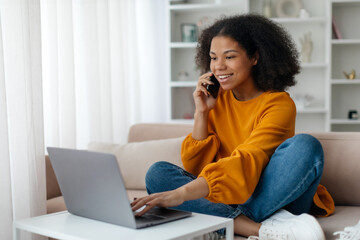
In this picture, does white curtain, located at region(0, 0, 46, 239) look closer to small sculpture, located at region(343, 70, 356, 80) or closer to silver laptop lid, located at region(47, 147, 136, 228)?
silver laptop lid, located at region(47, 147, 136, 228)

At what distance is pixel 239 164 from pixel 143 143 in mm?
887

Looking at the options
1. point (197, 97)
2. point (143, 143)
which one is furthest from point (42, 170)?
point (197, 97)

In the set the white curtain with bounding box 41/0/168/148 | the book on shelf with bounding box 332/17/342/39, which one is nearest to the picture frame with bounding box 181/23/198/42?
the white curtain with bounding box 41/0/168/148

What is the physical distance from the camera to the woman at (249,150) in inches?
56.4

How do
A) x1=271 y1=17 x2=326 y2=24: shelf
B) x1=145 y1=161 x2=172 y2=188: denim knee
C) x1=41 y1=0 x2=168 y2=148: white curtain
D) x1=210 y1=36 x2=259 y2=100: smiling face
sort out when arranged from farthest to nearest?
x1=271 y1=17 x2=326 y2=24: shelf
x1=41 y1=0 x2=168 y2=148: white curtain
x1=210 y1=36 x2=259 y2=100: smiling face
x1=145 y1=161 x2=172 y2=188: denim knee

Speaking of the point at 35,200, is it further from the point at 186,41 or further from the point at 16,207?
the point at 186,41

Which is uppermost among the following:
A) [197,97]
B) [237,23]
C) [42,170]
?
[237,23]

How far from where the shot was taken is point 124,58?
3252mm

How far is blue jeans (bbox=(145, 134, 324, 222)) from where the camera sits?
1507 millimetres

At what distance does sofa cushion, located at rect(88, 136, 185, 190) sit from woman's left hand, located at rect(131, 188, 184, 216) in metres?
0.85

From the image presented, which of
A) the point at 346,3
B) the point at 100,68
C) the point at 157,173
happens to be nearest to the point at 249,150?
the point at 157,173

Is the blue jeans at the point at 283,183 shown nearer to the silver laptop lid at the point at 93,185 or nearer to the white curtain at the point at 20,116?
the silver laptop lid at the point at 93,185

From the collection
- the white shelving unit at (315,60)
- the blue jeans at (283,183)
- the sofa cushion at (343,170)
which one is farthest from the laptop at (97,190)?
the white shelving unit at (315,60)

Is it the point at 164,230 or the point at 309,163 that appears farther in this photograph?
the point at 309,163
